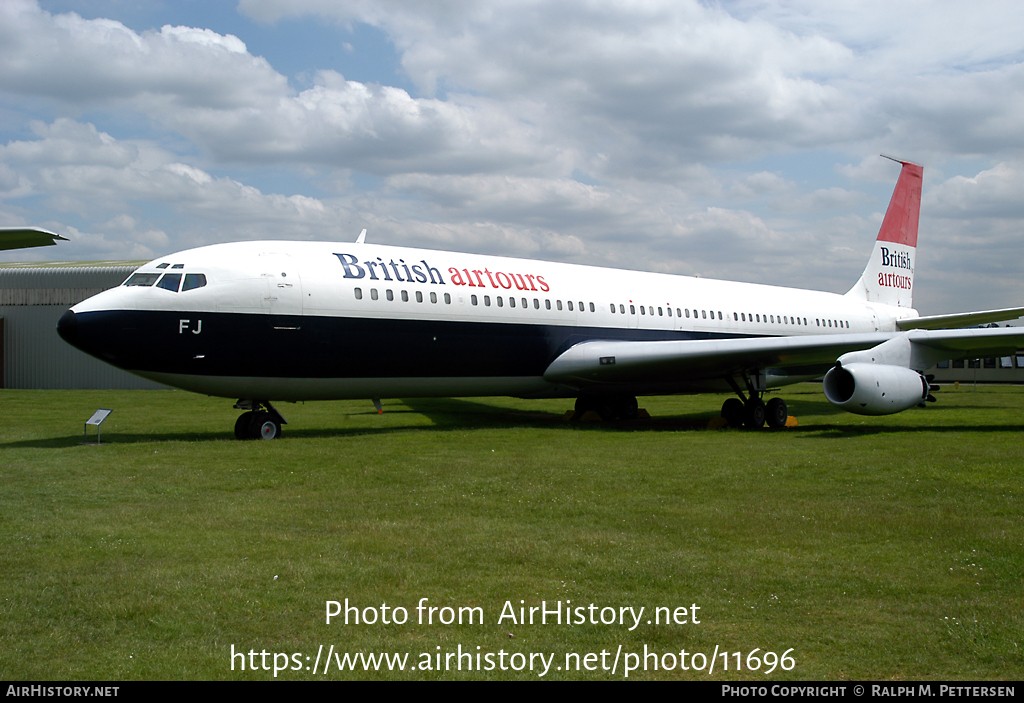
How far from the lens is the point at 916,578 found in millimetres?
5105

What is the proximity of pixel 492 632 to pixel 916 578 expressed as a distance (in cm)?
292

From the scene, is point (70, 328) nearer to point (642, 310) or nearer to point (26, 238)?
point (26, 238)

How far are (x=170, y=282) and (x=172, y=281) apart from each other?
36mm

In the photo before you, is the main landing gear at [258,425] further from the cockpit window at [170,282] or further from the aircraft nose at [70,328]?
the aircraft nose at [70,328]

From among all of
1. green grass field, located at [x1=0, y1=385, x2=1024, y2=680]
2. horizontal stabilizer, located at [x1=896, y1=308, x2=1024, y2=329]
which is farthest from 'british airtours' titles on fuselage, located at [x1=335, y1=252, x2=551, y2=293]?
horizontal stabilizer, located at [x1=896, y1=308, x2=1024, y2=329]

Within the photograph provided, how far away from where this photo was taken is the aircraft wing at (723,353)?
50.7ft

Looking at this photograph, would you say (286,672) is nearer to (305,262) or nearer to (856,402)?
(305,262)

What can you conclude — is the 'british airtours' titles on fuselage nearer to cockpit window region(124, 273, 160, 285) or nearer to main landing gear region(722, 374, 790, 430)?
cockpit window region(124, 273, 160, 285)

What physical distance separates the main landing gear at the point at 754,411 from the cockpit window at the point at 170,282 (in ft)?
39.3

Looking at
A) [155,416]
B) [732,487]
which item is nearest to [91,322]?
[155,416]

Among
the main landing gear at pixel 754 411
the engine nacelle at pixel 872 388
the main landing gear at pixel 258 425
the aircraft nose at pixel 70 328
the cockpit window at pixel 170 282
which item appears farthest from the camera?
the main landing gear at pixel 754 411

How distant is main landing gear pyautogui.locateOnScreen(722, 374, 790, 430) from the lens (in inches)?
709

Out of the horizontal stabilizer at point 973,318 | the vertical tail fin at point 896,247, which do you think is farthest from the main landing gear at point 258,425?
the vertical tail fin at point 896,247

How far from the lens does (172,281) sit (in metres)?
13.1
